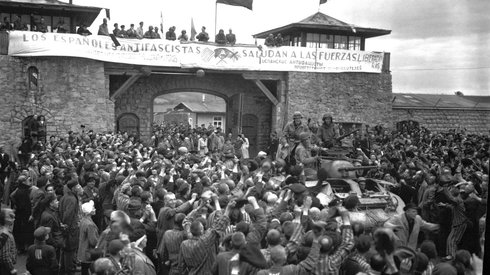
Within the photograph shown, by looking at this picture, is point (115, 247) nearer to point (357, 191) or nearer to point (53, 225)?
point (53, 225)

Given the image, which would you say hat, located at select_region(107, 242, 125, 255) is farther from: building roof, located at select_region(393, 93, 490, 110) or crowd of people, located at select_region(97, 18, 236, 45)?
building roof, located at select_region(393, 93, 490, 110)

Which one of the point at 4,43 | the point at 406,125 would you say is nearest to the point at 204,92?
the point at 4,43

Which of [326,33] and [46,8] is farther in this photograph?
[326,33]

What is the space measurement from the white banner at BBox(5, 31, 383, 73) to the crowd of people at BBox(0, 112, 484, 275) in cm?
757

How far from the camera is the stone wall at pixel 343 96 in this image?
25344mm

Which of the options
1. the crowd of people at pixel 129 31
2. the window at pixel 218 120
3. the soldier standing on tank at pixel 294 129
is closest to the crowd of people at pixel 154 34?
the crowd of people at pixel 129 31

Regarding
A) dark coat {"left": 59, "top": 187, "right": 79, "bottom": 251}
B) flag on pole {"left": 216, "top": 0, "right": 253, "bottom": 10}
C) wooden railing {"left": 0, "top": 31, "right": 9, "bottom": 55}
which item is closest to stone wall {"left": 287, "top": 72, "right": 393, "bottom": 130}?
flag on pole {"left": 216, "top": 0, "right": 253, "bottom": 10}

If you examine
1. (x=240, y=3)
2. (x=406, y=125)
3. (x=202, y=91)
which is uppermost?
(x=240, y=3)

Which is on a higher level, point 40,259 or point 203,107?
point 203,107

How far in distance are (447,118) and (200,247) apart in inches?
1066

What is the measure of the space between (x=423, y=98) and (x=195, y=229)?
29.7 metres

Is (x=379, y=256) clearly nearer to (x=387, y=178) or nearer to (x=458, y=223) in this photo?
(x=458, y=223)

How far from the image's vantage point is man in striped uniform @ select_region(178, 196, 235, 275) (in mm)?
7203

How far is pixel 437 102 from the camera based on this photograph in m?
31.7
